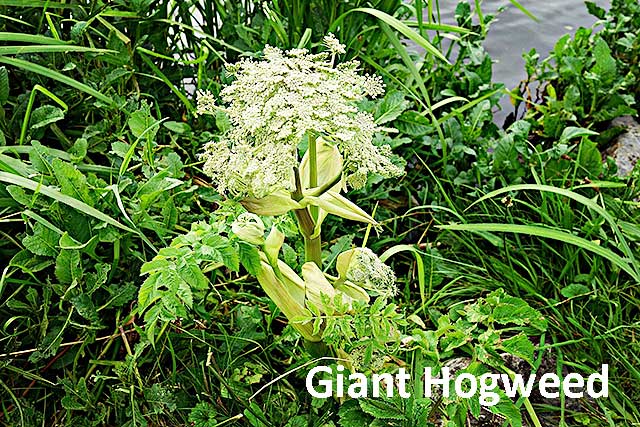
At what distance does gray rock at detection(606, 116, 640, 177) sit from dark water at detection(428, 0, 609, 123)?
0.52 m

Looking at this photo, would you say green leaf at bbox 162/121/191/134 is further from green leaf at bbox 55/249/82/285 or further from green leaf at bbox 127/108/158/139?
green leaf at bbox 55/249/82/285

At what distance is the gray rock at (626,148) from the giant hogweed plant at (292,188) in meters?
1.11

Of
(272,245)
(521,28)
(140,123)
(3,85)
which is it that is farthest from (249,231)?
(521,28)

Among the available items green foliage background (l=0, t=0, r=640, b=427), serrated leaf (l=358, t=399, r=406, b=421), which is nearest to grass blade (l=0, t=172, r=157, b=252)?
green foliage background (l=0, t=0, r=640, b=427)

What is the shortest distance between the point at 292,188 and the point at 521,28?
232 centimetres

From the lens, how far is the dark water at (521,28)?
291 cm

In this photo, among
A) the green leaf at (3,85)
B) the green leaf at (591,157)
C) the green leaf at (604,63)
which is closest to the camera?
the green leaf at (3,85)

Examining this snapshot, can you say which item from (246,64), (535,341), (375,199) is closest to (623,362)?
(535,341)

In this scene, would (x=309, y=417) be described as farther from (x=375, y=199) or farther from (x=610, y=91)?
(x=610, y=91)

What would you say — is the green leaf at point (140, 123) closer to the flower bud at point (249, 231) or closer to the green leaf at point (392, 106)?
the flower bud at point (249, 231)

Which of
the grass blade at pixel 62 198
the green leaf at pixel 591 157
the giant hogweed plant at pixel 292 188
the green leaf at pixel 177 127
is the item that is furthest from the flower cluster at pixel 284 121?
the green leaf at pixel 591 157

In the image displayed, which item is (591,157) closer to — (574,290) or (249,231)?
(574,290)

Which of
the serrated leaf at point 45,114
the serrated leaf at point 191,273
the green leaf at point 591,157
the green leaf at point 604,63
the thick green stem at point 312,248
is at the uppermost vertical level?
the serrated leaf at point 45,114

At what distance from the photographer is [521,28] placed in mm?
3191
